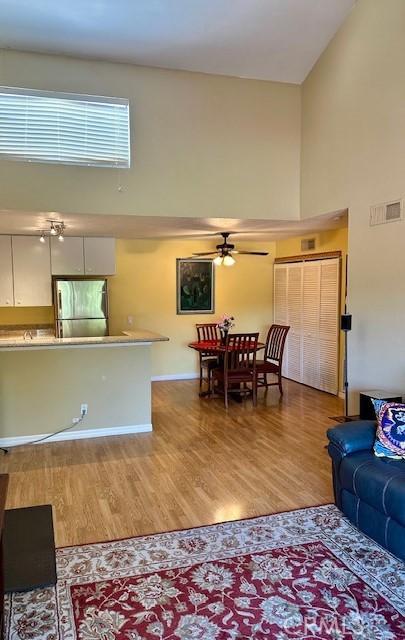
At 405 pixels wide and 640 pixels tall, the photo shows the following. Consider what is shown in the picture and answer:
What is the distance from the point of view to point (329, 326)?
21.7 feet

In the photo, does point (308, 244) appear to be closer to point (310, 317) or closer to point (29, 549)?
point (310, 317)

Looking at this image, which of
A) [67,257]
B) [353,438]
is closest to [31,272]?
[67,257]

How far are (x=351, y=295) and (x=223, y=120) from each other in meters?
2.35

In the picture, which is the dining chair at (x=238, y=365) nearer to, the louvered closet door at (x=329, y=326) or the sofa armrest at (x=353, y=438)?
the louvered closet door at (x=329, y=326)

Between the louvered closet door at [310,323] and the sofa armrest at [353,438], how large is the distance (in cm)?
394

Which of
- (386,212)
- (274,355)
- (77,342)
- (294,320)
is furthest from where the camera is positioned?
(294,320)

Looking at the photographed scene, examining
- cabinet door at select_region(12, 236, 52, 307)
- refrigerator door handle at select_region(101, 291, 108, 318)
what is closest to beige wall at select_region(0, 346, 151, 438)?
refrigerator door handle at select_region(101, 291, 108, 318)

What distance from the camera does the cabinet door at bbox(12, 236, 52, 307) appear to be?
6461mm

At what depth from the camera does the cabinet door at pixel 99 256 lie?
681cm

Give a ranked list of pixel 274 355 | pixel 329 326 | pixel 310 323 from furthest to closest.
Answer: pixel 310 323 → pixel 274 355 → pixel 329 326

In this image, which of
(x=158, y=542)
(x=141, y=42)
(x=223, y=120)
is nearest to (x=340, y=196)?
(x=223, y=120)

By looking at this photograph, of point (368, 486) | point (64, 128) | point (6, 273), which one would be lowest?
point (368, 486)

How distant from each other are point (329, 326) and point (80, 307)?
3.65m

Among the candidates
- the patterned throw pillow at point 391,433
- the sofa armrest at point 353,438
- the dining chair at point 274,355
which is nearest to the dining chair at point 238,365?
the dining chair at point 274,355
